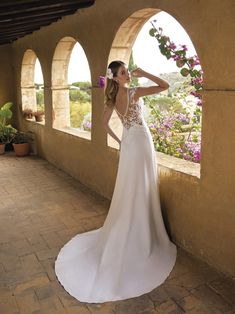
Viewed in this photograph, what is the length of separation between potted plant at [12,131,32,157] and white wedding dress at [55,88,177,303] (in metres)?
5.26

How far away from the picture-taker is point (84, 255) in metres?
3.19

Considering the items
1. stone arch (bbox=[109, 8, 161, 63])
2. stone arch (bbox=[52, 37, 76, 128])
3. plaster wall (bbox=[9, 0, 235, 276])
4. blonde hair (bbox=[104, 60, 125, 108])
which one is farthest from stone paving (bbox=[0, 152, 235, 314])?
stone arch (bbox=[109, 8, 161, 63])

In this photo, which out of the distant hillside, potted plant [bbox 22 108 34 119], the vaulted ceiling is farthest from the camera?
potted plant [bbox 22 108 34 119]

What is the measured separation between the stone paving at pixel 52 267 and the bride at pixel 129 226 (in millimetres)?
159

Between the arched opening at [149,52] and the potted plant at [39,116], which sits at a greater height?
the arched opening at [149,52]

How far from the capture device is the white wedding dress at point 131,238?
284cm

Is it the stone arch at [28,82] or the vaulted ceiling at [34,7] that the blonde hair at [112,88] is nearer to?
the vaulted ceiling at [34,7]

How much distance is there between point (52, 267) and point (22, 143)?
5549mm

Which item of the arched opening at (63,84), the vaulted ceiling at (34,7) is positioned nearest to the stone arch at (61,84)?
the arched opening at (63,84)

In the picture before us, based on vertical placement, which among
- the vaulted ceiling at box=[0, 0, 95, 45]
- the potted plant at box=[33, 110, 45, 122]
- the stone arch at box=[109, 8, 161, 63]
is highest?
the vaulted ceiling at box=[0, 0, 95, 45]

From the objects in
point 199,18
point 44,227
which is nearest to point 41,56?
point 44,227

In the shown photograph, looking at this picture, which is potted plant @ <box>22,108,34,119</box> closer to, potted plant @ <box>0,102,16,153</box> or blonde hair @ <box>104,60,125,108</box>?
potted plant @ <box>0,102,16,153</box>

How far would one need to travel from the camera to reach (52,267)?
309cm

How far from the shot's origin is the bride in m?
2.86
